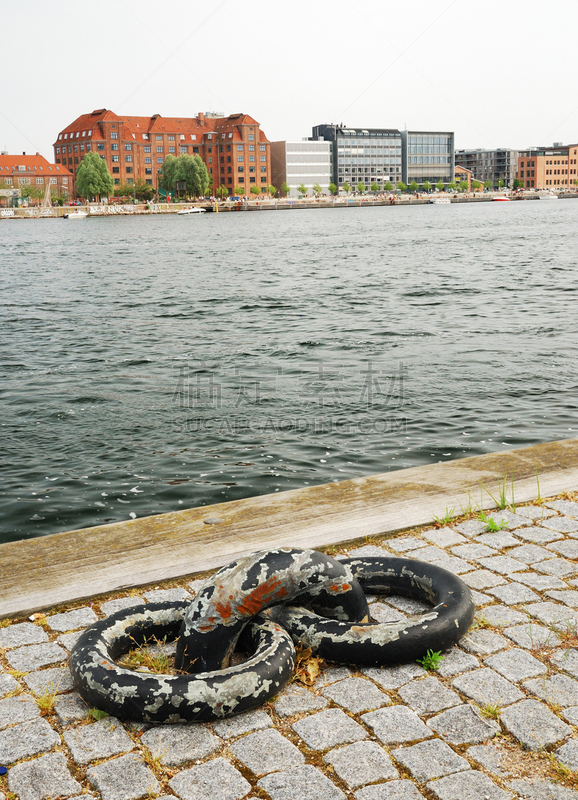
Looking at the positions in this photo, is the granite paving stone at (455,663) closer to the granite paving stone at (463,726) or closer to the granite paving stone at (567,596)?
the granite paving stone at (463,726)

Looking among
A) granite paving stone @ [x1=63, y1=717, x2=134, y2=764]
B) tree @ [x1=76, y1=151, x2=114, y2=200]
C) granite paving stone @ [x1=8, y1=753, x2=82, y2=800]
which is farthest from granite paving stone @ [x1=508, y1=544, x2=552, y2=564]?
tree @ [x1=76, y1=151, x2=114, y2=200]

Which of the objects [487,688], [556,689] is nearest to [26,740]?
[487,688]

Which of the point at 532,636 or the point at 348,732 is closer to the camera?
the point at 348,732

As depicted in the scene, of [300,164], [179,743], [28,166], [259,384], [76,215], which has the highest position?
[300,164]

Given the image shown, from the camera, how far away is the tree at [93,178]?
147 metres

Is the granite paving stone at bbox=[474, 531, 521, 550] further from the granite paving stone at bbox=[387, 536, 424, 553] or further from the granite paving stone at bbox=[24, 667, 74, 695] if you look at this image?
the granite paving stone at bbox=[24, 667, 74, 695]

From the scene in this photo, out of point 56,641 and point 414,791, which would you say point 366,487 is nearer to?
point 56,641

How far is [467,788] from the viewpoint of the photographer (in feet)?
9.25

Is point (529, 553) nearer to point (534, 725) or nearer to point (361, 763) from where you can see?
point (534, 725)

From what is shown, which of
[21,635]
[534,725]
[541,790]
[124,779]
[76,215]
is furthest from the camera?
[76,215]

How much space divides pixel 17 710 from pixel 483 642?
2.21m

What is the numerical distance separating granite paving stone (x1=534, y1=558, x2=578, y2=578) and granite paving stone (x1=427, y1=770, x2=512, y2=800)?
74.6 inches

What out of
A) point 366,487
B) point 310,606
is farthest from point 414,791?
point 366,487

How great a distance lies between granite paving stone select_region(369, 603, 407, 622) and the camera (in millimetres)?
4098
